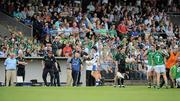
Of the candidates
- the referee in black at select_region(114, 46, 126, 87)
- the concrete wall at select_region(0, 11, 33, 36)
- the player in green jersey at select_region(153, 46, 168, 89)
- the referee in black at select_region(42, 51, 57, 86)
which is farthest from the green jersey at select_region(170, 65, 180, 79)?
the concrete wall at select_region(0, 11, 33, 36)

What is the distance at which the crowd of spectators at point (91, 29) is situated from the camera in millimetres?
30500

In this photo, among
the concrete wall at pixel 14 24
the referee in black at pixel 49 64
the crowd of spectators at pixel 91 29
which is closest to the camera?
the referee in black at pixel 49 64

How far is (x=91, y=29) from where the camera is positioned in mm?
33531

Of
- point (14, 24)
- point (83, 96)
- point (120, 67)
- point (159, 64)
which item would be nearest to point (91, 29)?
point (14, 24)

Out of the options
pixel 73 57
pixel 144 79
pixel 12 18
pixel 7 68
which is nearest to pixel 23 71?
pixel 7 68

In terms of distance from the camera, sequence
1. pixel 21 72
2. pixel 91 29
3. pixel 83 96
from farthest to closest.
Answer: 1. pixel 91 29
2. pixel 21 72
3. pixel 83 96

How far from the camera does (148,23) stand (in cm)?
3675

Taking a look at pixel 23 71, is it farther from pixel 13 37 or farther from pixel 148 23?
pixel 148 23

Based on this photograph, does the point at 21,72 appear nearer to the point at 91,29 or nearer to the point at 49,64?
the point at 49,64

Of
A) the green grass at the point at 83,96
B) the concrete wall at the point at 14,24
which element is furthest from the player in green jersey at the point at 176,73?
the concrete wall at the point at 14,24

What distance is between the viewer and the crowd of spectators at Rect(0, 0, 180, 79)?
30500 mm

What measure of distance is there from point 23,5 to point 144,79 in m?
8.55

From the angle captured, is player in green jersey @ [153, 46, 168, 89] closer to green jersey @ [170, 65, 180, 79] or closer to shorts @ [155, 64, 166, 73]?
shorts @ [155, 64, 166, 73]

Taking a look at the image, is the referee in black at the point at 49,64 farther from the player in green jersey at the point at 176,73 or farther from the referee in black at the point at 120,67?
the player in green jersey at the point at 176,73
